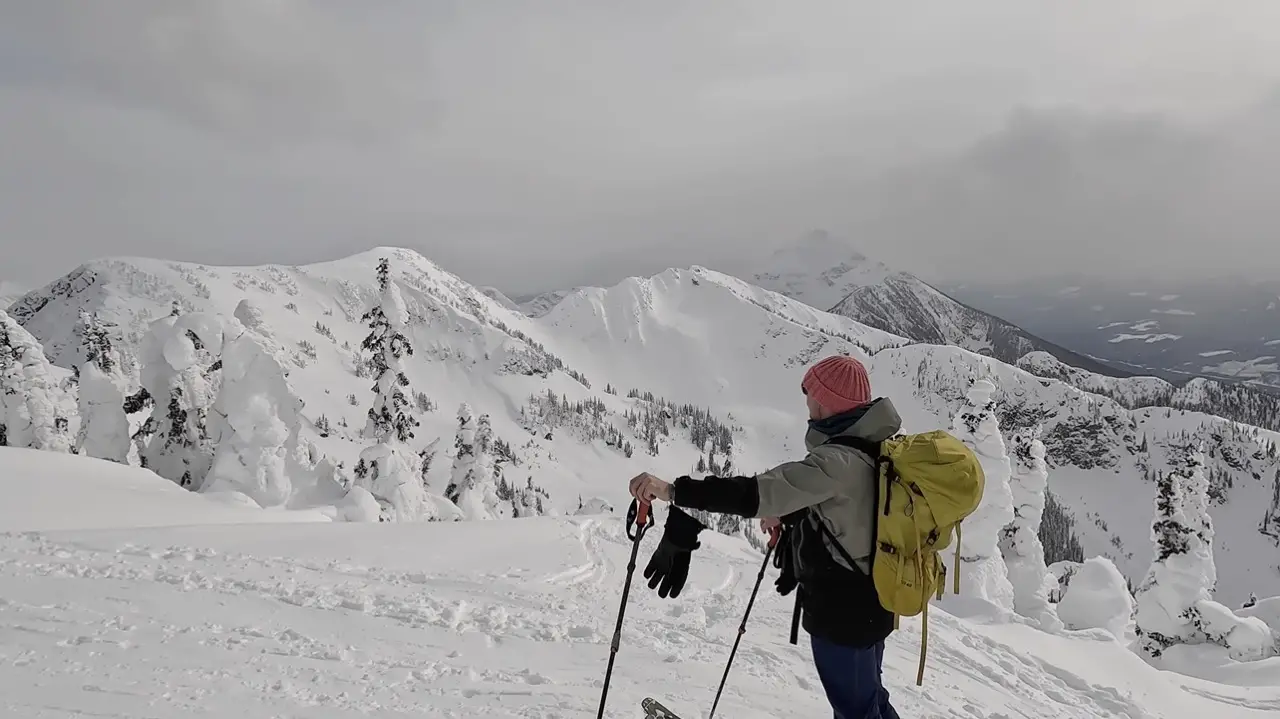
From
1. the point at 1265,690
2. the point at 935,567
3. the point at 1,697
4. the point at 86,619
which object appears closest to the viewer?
the point at 935,567

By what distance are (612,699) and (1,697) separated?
5.08 meters

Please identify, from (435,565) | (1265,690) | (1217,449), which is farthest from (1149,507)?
(435,565)

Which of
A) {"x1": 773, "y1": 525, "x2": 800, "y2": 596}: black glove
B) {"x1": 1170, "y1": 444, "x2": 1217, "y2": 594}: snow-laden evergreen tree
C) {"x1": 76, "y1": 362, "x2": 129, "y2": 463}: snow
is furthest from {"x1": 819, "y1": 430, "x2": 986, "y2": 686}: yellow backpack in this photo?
{"x1": 76, "y1": 362, "x2": 129, "y2": 463}: snow

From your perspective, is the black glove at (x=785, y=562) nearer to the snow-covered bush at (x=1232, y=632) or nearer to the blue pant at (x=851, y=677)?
the blue pant at (x=851, y=677)

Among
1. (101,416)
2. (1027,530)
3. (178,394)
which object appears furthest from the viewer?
(1027,530)

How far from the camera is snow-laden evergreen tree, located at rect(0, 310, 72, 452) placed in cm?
2734

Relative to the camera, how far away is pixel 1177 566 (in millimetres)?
28000

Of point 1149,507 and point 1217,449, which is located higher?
point 1217,449

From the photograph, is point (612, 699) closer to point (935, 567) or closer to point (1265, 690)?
point (935, 567)

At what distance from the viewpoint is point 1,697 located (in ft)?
16.8

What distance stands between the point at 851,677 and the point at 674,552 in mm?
1358

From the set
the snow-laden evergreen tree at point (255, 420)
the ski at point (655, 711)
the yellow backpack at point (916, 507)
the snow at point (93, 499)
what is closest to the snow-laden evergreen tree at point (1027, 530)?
the ski at point (655, 711)

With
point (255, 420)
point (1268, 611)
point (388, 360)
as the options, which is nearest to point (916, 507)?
point (388, 360)

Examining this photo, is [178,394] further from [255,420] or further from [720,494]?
[720,494]
